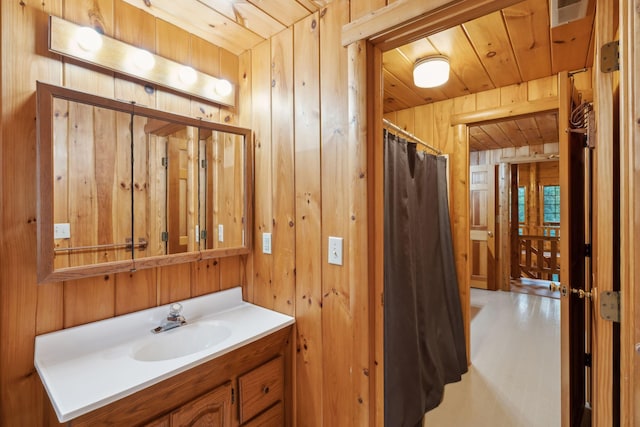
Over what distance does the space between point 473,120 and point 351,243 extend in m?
1.84

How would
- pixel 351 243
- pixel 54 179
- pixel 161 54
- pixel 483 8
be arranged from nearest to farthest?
pixel 483 8, pixel 54 179, pixel 351 243, pixel 161 54

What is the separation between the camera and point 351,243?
1281 millimetres

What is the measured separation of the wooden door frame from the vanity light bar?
2.72 feet

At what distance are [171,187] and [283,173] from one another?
583mm

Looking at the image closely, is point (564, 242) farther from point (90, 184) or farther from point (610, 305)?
point (90, 184)

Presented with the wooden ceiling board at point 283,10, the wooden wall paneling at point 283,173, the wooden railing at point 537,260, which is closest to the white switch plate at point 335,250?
the wooden wall paneling at point 283,173

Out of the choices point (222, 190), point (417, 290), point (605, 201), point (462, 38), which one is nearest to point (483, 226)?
point (417, 290)

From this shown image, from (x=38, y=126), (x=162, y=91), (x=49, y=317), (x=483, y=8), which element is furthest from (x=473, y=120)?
(x=49, y=317)

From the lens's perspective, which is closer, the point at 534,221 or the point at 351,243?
the point at 351,243

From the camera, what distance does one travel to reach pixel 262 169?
173 centimetres

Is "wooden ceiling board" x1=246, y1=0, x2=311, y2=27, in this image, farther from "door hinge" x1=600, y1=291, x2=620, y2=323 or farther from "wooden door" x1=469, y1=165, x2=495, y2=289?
"wooden door" x1=469, y1=165, x2=495, y2=289

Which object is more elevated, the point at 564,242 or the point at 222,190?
the point at 222,190

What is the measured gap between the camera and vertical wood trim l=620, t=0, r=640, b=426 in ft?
2.36

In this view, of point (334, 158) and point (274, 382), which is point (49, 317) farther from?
point (334, 158)
